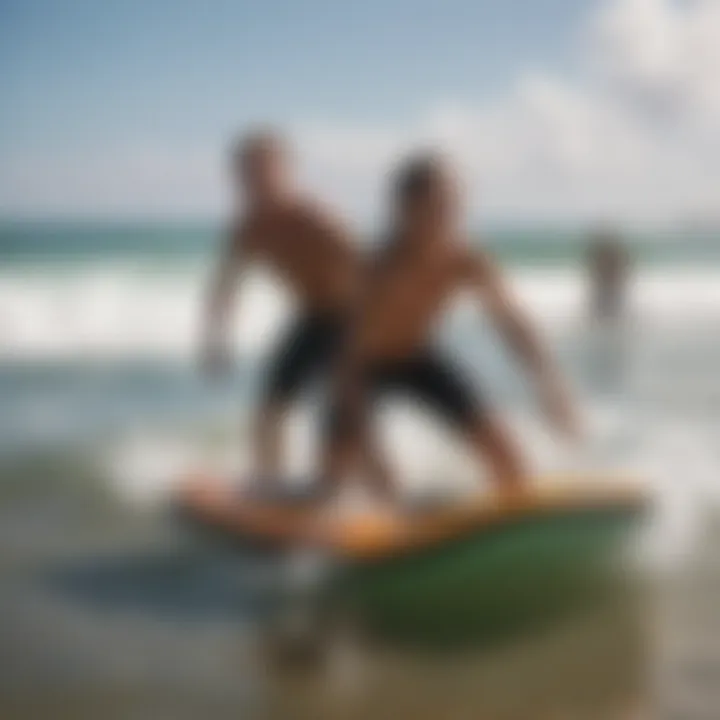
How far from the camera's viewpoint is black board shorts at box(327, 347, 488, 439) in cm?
144

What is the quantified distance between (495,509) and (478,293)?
28cm

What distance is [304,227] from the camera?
56.4 inches

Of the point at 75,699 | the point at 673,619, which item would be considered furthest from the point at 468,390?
the point at 75,699

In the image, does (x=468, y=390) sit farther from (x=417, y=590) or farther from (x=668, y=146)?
(x=668, y=146)

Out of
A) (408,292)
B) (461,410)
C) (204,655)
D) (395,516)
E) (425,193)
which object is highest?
(425,193)

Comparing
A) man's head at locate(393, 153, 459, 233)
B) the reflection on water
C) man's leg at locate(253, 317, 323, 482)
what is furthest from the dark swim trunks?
the reflection on water

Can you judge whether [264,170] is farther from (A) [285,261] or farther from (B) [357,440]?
(B) [357,440]

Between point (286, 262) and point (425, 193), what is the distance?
202 mm

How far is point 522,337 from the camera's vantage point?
1422 mm

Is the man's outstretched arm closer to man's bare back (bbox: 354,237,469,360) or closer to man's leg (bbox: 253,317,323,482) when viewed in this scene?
man's bare back (bbox: 354,237,469,360)

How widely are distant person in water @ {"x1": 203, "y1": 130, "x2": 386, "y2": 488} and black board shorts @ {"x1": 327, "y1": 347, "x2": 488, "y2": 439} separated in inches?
2.4

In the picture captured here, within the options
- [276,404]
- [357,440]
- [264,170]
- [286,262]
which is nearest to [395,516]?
[357,440]

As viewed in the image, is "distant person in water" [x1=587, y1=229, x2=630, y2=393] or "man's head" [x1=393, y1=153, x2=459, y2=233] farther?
"distant person in water" [x1=587, y1=229, x2=630, y2=393]

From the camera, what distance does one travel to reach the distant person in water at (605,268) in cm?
153
